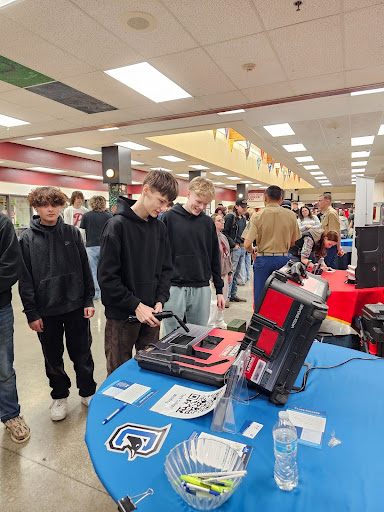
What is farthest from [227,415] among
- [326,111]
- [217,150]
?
[217,150]

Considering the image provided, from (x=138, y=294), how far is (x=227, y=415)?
909mm

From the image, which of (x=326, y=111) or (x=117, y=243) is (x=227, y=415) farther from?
(x=326, y=111)

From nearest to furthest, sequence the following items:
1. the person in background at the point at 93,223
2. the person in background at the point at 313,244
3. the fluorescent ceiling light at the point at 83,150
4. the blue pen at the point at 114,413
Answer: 1. the blue pen at the point at 114,413
2. the person in background at the point at 313,244
3. the person in background at the point at 93,223
4. the fluorescent ceiling light at the point at 83,150

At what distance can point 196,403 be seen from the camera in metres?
1.11

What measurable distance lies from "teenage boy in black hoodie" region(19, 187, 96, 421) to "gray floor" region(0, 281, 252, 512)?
0.46ft

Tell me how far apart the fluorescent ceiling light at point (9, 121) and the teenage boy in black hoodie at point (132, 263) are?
196 inches

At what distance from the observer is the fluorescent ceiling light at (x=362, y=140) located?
7.17m

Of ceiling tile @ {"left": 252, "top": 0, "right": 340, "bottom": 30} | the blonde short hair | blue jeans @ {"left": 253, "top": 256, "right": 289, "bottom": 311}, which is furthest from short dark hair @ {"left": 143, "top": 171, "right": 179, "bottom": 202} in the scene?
blue jeans @ {"left": 253, "top": 256, "right": 289, "bottom": 311}

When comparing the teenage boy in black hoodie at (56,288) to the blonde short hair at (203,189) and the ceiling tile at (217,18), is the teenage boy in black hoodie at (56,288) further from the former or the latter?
the ceiling tile at (217,18)

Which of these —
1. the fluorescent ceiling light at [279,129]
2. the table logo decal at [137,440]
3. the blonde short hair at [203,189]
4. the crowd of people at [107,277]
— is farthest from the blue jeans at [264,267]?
the fluorescent ceiling light at [279,129]

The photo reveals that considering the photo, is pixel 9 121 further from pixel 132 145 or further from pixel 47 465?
pixel 47 465

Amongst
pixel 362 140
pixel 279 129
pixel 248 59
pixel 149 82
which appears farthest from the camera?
pixel 362 140

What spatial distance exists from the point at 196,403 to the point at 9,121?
20.4ft

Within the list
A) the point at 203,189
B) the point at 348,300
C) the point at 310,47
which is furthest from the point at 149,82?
the point at 348,300
